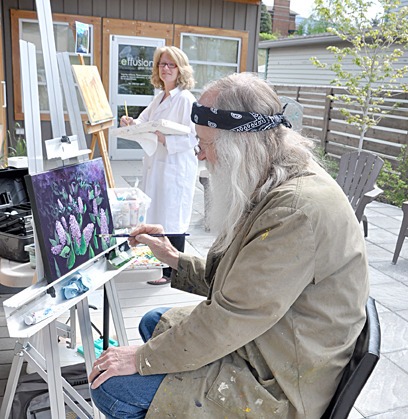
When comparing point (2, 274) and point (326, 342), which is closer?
point (326, 342)

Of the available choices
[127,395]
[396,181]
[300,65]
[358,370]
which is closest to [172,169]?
[127,395]

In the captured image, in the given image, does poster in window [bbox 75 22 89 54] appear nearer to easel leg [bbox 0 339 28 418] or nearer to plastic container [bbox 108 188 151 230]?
plastic container [bbox 108 188 151 230]

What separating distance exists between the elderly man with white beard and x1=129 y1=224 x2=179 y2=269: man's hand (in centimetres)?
43

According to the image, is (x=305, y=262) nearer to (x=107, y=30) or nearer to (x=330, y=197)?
(x=330, y=197)

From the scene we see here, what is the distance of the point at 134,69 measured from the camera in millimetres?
7793

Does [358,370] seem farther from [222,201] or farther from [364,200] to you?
[364,200]

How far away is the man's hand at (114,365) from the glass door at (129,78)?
256 inches

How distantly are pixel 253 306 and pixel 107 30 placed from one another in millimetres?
7031

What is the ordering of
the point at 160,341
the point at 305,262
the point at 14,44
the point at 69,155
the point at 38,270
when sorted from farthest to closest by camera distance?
the point at 14,44
the point at 69,155
the point at 38,270
the point at 160,341
the point at 305,262

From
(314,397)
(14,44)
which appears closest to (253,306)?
(314,397)

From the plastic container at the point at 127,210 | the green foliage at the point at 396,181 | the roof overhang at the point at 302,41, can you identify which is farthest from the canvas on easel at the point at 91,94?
the roof overhang at the point at 302,41

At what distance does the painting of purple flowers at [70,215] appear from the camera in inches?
56.7

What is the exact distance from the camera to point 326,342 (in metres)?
1.17

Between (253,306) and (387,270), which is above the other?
(253,306)
